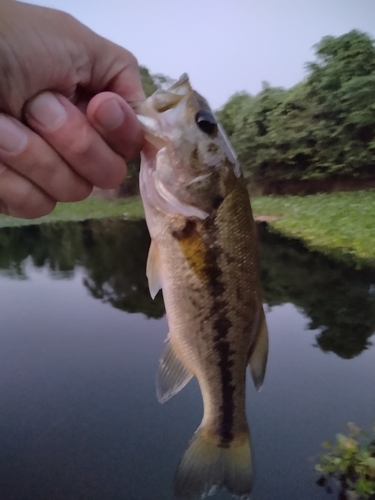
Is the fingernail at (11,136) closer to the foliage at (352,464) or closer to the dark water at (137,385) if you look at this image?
the dark water at (137,385)

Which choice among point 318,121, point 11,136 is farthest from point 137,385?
point 318,121

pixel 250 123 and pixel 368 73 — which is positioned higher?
pixel 368 73

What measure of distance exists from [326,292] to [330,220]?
3.01ft

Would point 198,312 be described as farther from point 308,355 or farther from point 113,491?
point 308,355

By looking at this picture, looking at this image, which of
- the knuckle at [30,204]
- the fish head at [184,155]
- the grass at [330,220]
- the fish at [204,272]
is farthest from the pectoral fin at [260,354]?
the grass at [330,220]

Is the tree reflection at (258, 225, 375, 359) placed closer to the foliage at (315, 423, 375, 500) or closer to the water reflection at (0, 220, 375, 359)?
the water reflection at (0, 220, 375, 359)

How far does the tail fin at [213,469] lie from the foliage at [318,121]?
292cm

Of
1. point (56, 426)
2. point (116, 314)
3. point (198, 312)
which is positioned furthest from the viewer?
point (116, 314)

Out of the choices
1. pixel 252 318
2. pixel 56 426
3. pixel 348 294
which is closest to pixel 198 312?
pixel 252 318

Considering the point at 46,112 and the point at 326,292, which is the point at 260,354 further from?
the point at 326,292

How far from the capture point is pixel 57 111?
0.63 meters

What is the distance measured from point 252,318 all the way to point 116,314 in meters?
1.77

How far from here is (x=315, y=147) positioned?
3.32 meters

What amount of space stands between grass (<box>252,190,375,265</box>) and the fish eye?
2310 mm
